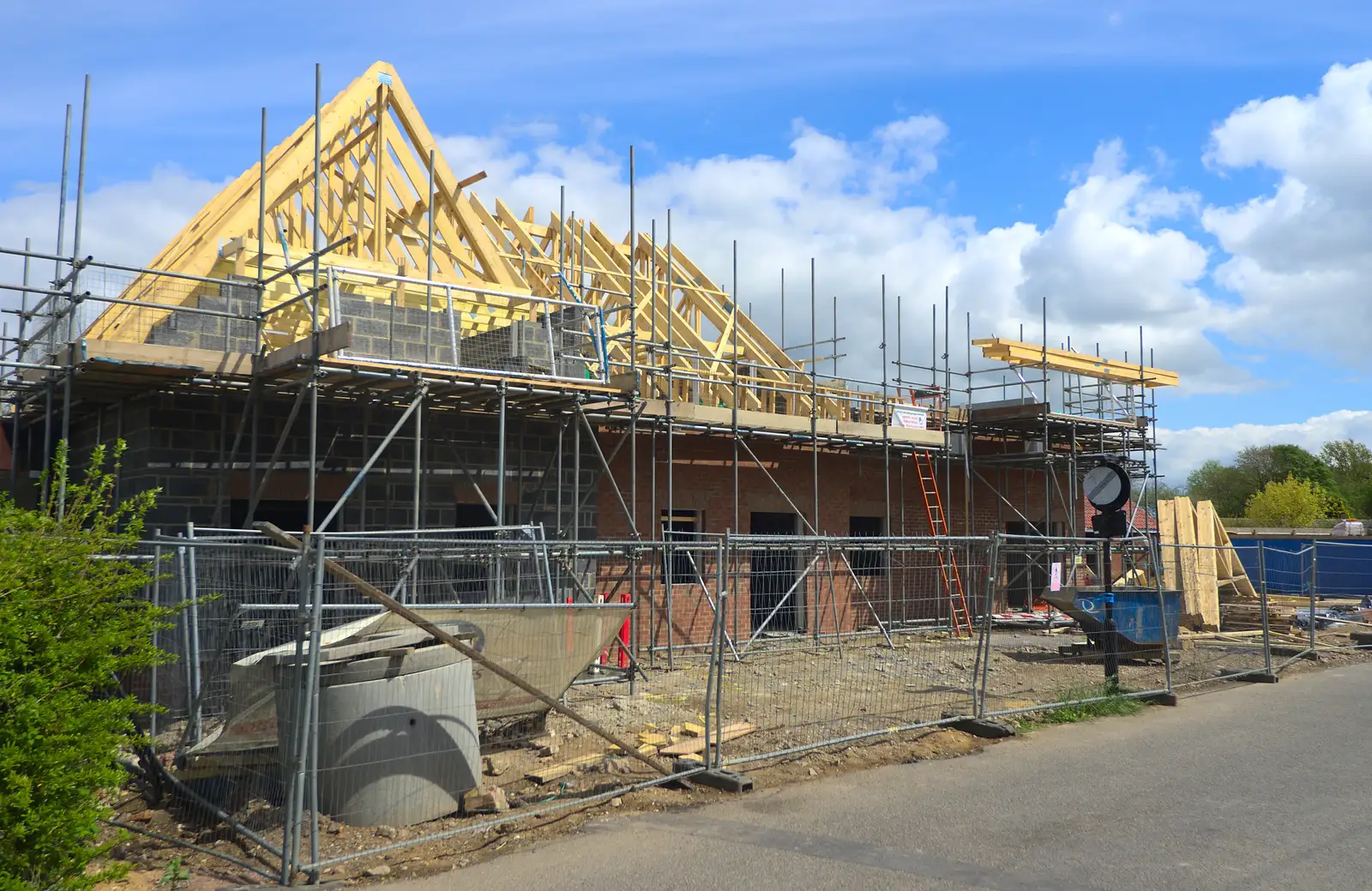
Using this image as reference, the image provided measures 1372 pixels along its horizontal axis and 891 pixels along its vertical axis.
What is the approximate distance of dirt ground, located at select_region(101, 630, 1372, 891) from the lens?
22.5 ft

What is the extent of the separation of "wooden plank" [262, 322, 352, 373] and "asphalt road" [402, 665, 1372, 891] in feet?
19.4

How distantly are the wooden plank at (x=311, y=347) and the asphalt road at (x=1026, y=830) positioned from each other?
5909 millimetres

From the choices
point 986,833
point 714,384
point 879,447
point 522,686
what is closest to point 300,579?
point 522,686

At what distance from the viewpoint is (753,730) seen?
1020cm

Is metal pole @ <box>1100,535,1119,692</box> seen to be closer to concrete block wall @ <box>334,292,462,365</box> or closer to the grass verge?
the grass verge

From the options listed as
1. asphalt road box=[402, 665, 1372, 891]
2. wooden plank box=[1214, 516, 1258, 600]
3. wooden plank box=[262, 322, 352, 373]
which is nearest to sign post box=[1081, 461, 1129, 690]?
asphalt road box=[402, 665, 1372, 891]

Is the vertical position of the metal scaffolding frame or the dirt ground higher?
the metal scaffolding frame

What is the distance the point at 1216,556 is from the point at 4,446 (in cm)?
2443

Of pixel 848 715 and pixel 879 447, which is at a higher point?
pixel 879 447

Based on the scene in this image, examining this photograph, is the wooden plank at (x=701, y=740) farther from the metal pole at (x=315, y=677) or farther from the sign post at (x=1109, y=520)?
the sign post at (x=1109, y=520)

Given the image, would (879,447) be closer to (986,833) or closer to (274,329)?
(274,329)

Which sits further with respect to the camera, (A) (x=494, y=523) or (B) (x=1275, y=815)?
(A) (x=494, y=523)

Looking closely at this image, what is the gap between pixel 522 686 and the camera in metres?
7.08

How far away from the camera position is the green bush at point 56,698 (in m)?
4.96
